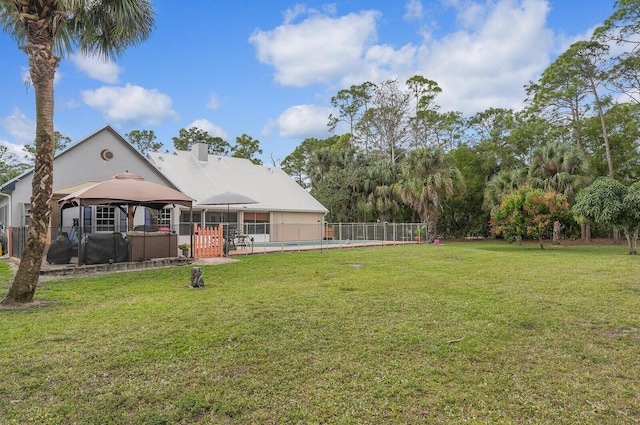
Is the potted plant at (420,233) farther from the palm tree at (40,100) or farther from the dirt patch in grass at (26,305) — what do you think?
the dirt patch in grass at (26,305)

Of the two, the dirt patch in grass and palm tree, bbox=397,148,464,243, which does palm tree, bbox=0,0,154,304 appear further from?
palm tree, bbox=397,148,464,243

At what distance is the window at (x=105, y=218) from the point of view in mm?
16438

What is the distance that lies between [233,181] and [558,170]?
66.7ft

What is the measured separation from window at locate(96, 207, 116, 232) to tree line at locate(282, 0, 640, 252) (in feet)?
52.8

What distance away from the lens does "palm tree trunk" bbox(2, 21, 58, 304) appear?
262 inches

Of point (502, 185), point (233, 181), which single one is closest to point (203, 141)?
point (233, 181)

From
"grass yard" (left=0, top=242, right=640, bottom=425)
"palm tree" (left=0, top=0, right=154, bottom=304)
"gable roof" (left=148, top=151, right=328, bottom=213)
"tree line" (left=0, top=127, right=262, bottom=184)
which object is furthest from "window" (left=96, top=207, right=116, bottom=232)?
"tree line" (left=0, top=127, right=262, bottom=184)

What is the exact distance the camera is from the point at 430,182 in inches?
949

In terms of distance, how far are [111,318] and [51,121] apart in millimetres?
3878

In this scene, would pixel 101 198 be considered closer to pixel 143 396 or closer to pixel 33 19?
pixel 33 19

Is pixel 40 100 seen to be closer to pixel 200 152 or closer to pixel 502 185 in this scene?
pixel 200 152

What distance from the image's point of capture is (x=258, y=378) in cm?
368

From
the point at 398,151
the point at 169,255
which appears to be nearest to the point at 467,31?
the point at 169,255

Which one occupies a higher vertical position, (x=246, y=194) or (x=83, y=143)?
(x=83, y=143)
